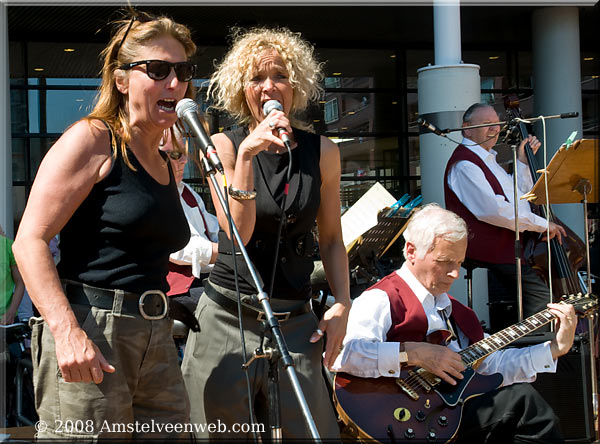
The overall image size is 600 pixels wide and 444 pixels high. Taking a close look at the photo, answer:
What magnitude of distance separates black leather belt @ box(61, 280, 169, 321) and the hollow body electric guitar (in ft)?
4.63

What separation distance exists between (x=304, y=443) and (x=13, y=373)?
3085 millimetres

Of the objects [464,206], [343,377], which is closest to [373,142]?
[464,206]

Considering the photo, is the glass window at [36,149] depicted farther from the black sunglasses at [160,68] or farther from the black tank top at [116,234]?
the black tank top at [116,234]

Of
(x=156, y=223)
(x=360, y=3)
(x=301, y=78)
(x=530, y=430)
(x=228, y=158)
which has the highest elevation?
(x=360, y=3)

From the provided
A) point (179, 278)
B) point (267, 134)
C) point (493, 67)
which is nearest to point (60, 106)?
point (493, 67)

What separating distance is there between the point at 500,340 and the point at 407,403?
2.09 ft

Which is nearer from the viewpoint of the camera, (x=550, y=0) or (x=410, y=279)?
(x=410, y=279)

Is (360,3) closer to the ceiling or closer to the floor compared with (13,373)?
closer to the ceiling

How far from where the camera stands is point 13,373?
5195 mm

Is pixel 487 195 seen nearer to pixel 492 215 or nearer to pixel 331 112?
pixel 492 215

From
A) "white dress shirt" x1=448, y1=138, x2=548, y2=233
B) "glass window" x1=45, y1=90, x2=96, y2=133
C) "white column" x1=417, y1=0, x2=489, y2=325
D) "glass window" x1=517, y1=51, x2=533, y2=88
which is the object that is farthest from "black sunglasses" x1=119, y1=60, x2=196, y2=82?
"glass window" x1=517, y1=51, x2=533, y2=88

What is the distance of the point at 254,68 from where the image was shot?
2875 mm

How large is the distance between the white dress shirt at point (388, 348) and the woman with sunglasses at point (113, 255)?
1222mm

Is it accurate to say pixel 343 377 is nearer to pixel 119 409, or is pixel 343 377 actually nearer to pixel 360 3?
pixel 119 409
